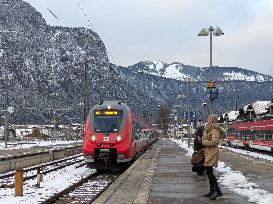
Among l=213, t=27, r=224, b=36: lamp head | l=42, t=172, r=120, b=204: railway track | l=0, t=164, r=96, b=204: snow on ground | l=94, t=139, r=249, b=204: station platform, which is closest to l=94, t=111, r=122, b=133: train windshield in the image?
l=42, t=172, r=120, b=204: railway track

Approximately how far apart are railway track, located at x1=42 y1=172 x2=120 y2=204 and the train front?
4.42ft

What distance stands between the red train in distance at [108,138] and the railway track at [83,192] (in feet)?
4.44

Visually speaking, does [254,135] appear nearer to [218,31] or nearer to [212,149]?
[218,31]

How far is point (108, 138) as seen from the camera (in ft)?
69.6

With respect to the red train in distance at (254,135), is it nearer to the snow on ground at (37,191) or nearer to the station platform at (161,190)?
the station platform at (161,190)

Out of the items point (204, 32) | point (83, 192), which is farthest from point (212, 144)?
point (204, 32)

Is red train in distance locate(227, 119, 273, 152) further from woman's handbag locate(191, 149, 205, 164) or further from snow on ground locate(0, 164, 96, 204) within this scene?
woman's handbag locate(191, 149, 205, 164)

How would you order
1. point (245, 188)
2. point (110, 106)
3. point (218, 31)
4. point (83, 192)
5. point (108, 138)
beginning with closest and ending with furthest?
point (245, 188), point (83, 192), point (108, 138), point (110, 106), point (218, 31)

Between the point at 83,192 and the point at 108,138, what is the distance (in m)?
6.64

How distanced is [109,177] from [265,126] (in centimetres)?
2261

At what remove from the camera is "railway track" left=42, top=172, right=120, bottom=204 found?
42.1ft

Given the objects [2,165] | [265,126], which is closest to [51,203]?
[2,165]

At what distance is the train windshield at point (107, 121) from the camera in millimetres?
21688

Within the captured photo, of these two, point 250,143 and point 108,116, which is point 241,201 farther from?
point 250,143
